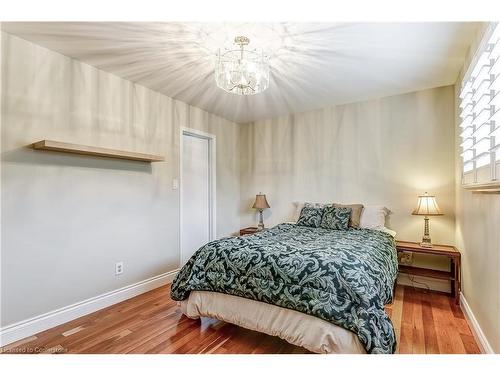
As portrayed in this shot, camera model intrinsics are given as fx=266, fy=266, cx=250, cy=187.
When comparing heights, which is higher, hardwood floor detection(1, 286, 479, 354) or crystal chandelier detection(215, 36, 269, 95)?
crystal chandelier detection(215, 36, 269, 95)

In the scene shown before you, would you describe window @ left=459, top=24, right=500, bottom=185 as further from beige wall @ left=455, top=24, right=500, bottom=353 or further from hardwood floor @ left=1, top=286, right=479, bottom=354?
hardwood floor @ left=1, top=286, right=479, bottom=354

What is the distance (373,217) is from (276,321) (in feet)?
6.34

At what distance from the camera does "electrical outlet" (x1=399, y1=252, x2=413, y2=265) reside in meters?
3.08

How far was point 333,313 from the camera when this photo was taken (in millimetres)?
1547

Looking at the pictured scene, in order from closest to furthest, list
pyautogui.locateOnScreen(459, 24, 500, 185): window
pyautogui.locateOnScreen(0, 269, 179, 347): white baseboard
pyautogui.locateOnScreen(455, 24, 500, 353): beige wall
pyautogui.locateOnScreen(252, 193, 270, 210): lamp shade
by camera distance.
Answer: pyautogui.locateOnScreen(459, 24, 500, 185): window, pyautogui.locateOnScreen(455, 24, 500, 353): beige wall, pyautogui.locateOnScreen(0, 269, 179, 347): white baseboard, pyautogui.locateOnScreen(252, 193, 270, 210): lamp shade

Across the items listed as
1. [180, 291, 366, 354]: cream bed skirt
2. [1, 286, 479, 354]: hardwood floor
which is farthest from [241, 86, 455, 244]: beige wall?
[180, 291, 366, 354]: cream bed skirt

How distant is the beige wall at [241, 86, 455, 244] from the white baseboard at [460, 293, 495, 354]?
2.58 ft

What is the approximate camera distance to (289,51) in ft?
7.15

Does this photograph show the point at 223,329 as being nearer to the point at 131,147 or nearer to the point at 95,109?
the point at 131,147

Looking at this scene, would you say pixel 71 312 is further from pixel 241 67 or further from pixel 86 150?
pixel 241 67

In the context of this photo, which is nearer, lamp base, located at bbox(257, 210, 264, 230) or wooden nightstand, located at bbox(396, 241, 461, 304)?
wooden nightstand, located at bbox(396, 241, 461, 304)

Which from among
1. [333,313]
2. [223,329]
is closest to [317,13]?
[333,313]

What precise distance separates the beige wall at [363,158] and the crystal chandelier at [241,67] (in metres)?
1.92

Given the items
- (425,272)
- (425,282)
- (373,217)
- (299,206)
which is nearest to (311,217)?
(299,206)
